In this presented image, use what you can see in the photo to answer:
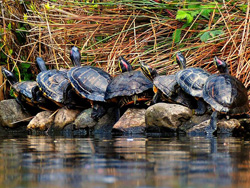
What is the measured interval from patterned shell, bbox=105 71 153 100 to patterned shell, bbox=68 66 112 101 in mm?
261

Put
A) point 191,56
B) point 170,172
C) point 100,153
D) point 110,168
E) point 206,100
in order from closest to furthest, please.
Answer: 1. point 170,172
2. point 110,168
3. point 100,153
4. point 206,100
5. point 191,56

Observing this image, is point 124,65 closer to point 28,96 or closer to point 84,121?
point 84,121

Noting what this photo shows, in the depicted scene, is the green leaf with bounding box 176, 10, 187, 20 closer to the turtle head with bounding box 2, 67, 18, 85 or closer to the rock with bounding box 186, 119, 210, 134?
the rock with bounding box 186, 119, 210, 134

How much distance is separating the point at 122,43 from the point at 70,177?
21.3 feet

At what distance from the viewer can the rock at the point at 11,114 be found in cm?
888

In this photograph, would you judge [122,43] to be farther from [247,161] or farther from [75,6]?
[247,161]

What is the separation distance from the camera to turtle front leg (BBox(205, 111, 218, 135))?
19.2 feet

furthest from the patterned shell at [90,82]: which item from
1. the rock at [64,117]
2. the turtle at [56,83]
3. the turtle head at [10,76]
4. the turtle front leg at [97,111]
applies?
the turtle head at [10,76]

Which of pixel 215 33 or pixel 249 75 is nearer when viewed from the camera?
pixel 249 75

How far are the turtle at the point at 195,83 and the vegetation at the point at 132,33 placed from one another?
0.70 meters

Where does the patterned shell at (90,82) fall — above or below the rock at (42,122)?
above

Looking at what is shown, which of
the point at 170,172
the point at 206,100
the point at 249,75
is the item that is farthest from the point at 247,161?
the point at 249,75

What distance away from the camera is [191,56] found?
8.19m

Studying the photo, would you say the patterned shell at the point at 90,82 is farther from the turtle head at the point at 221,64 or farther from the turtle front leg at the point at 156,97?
the turtle head at the point at 221,64
